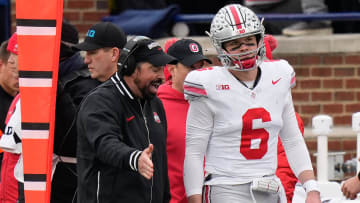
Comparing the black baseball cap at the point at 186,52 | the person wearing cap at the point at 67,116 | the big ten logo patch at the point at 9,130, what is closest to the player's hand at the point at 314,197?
the black baseball cap at the point at 186,52

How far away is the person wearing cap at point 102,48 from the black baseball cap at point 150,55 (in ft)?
2.68

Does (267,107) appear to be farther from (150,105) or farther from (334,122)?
(334,122)

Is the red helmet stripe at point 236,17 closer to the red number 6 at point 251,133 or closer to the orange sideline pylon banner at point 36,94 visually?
the red number 6 at point 251,133

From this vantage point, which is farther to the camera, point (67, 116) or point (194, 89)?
point (67, 116)

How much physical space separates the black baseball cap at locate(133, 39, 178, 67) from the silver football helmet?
1.09ft

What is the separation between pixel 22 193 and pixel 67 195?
0.28 m

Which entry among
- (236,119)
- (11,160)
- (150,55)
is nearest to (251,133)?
(236,119)

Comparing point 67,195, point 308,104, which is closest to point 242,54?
point 67,195

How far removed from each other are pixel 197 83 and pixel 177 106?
0.72 m

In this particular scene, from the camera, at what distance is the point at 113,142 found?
457 centimetres

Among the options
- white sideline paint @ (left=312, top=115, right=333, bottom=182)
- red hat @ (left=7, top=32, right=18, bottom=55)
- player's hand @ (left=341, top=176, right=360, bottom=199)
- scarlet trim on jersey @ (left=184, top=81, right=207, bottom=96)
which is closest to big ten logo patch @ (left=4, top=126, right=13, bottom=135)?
red hat @ (left=7, top=32, right=18, bottom=55)

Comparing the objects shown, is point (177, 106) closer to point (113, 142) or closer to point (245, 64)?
point (245, 64)

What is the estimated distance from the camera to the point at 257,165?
507cm

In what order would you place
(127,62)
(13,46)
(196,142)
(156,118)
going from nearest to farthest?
(127,62), (156,118), (196,142), (13,46)
